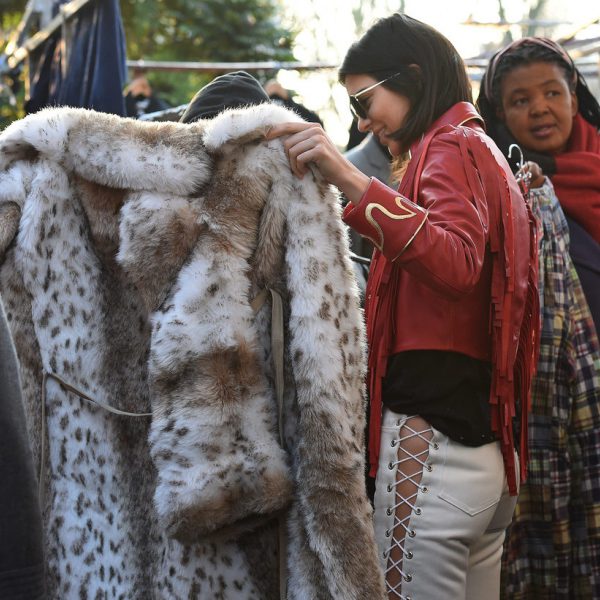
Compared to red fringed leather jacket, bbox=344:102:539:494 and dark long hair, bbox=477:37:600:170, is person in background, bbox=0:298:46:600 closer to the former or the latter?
red fringed leather jacket, bbox=344:102:539:494

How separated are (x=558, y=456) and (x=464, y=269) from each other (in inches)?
57.9

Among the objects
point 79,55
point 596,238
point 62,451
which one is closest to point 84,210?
point 62,451

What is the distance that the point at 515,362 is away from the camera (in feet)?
7.64

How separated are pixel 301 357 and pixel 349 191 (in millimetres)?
388

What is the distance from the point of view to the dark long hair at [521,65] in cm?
337

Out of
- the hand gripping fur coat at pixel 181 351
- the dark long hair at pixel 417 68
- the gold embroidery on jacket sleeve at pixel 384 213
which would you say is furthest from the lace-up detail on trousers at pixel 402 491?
the dark long hair at pixel 417 68

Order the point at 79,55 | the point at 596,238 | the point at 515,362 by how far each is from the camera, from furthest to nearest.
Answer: the point at 79,55
the point at 596,238
the point at 515,362

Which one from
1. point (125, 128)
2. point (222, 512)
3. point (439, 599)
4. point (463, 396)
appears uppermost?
point (125, 128)

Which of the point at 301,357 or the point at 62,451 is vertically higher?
the point at 301,357

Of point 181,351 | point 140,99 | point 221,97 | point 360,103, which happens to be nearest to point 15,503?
point 181,351

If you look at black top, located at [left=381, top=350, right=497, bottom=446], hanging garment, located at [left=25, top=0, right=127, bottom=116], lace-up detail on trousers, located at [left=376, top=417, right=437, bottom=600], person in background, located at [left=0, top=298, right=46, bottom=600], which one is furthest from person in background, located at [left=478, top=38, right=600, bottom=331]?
person in background, located at [left=0, top=298, right=46, bottom=600]

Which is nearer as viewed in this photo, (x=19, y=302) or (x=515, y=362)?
(x=19, y=302)

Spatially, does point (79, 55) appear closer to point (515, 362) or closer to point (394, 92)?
point (394, 92)

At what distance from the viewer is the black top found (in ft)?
7.03
